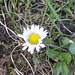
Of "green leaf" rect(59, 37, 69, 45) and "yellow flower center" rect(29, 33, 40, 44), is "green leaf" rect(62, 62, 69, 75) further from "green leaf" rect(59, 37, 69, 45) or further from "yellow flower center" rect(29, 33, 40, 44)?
"yellow flower center" rect(29, 33, 40, 44)


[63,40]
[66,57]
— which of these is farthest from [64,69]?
[63,40]

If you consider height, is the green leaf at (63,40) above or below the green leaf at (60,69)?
above

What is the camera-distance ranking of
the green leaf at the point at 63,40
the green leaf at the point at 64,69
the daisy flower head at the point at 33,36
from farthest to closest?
1. the green leaf at the point at 63,40
2. the green leaf at the point at 64,69
3. the daisy flower head at the point at 33,36

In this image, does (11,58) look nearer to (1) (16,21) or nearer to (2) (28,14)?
(1) (16,21)

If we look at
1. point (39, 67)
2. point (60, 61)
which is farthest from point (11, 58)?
point (60, 61)

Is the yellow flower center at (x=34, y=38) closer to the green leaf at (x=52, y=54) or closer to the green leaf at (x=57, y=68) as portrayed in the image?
the green leaf at (x=52, y=54)

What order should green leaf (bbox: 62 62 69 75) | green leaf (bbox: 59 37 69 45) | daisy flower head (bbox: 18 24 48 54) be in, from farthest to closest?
1. green leaf (bbox: 59 37 69 45)
2. green leaf (bbox: 62 62 69 75)
3. daisy flower head (bbox: 18 24 48 54)

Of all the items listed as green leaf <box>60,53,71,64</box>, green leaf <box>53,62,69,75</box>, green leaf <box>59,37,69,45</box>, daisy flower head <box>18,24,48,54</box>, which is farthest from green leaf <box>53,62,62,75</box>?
daisy flower head <box>18,24,48,54</box>

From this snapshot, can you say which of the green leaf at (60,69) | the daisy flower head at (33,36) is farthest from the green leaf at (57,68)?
the daisy flower head at (33,36)

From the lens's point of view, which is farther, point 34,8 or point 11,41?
point 34,8

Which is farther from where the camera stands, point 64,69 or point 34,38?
point 64,69

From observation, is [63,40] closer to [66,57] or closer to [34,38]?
[66,57]
